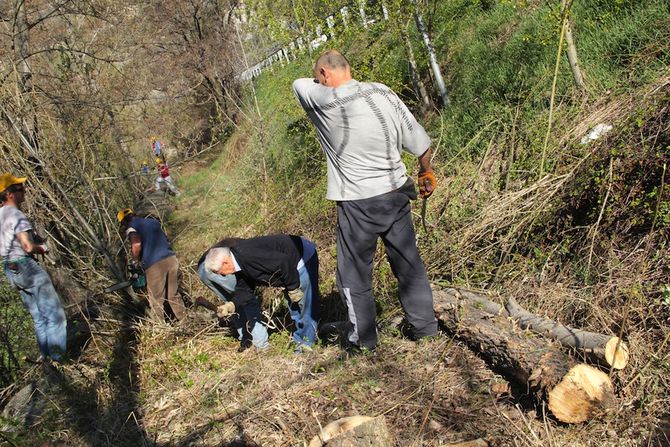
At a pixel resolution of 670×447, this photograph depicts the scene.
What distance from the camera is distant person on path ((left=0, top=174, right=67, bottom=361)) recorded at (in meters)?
4.79

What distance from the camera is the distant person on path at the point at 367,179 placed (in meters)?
3.29

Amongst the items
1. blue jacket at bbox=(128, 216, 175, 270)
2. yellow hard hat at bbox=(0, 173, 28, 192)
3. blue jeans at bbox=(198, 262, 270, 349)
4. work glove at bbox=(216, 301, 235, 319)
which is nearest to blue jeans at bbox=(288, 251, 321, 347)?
blue jeans at bbox=(198, 262, 270, 349)

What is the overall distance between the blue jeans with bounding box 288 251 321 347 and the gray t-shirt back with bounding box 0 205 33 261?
253 centimetres

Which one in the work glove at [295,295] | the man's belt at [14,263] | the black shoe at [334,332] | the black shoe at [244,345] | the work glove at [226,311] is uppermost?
the man's belt at [14,263]

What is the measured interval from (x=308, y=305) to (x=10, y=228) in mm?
2759

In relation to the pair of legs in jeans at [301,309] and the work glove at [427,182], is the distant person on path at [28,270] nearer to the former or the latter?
the pair of legs in jeans at [301,309]

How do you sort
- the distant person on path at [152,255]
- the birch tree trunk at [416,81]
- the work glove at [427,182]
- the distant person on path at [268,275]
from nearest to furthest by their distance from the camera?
1. the work glove at [427,182]
2. the distant person on path at [268,275]
3. the distant person on path at [152,255]
4. the birch tree trunk at [416,81]

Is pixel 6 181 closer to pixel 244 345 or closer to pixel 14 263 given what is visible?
pixel 14 263

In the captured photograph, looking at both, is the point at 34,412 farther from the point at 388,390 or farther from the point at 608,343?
the point at 608,343

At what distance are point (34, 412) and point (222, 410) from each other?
172 centimetres

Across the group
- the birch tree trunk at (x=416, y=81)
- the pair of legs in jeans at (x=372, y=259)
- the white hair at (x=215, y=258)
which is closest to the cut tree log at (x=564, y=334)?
the pair of legs in jeans at (x=372, y=259)

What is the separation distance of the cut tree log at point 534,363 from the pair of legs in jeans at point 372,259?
0.69 ft

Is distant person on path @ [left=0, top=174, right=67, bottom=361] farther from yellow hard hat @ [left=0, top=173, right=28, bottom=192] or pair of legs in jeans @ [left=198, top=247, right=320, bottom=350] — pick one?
pair of legs in jeans @ [left=198, top=247, right=320, bottom=350]

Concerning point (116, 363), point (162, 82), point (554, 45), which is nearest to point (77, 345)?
point (116, 363)
